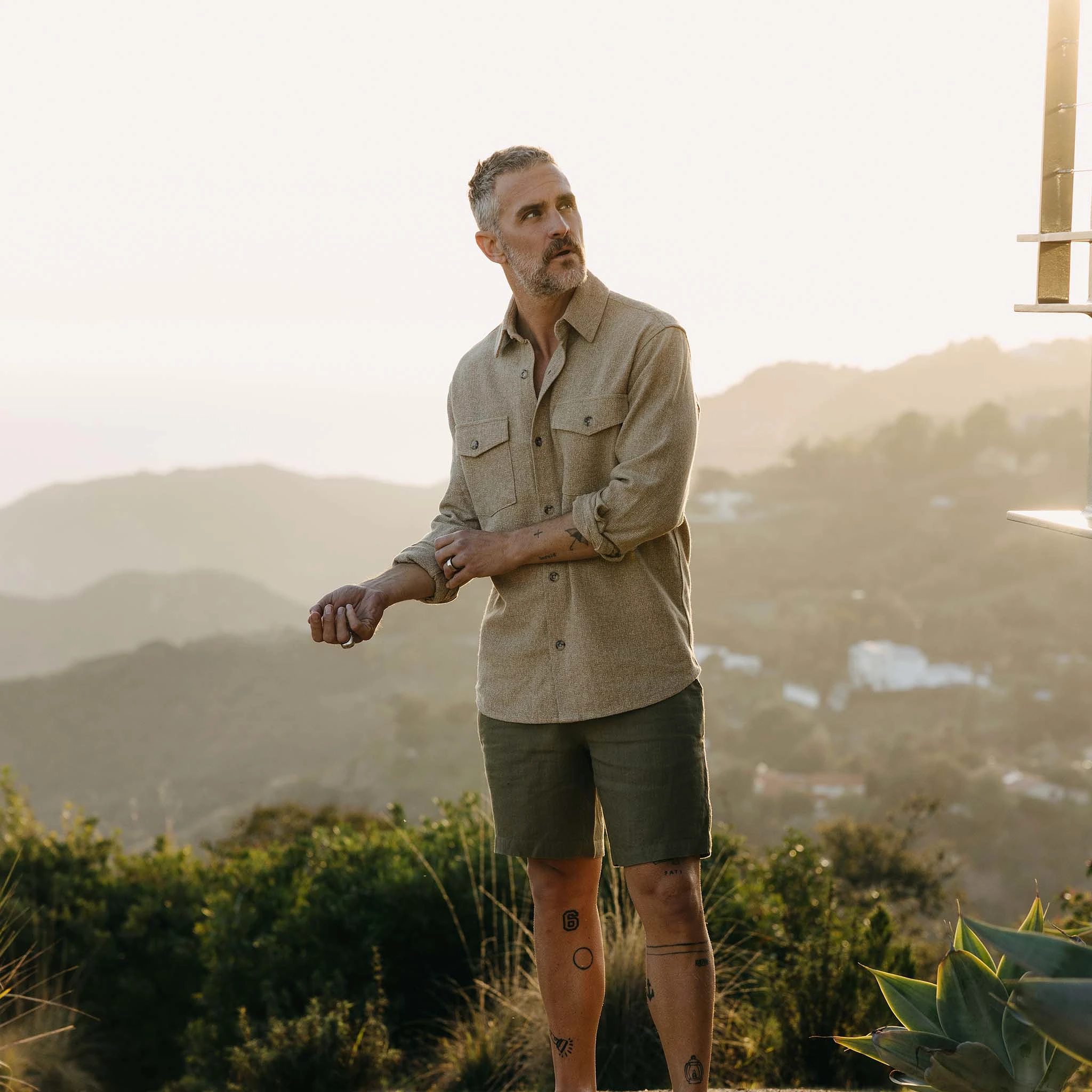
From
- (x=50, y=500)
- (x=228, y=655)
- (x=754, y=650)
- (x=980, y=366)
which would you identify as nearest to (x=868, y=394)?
(x=980, y=366)

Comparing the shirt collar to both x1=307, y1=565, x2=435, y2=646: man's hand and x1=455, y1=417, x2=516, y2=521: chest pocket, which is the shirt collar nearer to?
x1=455, y1=417, x2=516, y2=521: chest pocket

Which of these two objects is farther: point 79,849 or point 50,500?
point 50,500

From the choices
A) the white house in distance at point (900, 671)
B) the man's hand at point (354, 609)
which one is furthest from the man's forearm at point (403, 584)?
the white house in distance at point (900, 671)

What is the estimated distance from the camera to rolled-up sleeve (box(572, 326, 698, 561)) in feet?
6.77

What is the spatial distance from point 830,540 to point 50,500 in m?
39.3

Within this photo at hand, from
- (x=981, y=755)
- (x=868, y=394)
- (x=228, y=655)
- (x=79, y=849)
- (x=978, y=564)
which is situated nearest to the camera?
(x=79, y=849)

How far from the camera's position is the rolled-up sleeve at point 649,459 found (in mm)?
2062

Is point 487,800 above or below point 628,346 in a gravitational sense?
below

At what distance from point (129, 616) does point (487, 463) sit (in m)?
42.8

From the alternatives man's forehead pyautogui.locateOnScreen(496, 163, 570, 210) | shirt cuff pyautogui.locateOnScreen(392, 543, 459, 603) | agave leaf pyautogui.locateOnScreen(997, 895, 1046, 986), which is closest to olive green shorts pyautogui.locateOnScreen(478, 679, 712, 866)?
shirt cuff pyautogui.locateOnScreen(392, 543, 459, 603)

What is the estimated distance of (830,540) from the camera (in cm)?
4012

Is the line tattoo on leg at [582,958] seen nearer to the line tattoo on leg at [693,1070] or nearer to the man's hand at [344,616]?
the line tattoo on leg at [693,1070]

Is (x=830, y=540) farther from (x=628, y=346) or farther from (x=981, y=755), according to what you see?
(x=628, y=346)

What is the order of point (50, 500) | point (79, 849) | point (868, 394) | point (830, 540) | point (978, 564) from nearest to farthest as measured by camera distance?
point (79, 849), point (978, 564), point (830, 540), point (868, 394), point (50, 500)
